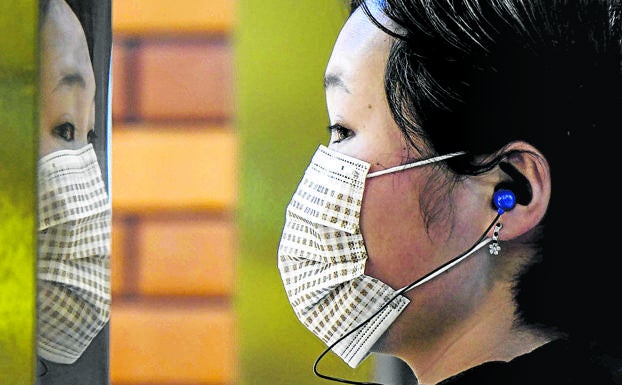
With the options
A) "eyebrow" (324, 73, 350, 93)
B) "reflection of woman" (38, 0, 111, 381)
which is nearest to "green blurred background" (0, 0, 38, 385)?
"reflection of woman" (38, 0, 111, 381)

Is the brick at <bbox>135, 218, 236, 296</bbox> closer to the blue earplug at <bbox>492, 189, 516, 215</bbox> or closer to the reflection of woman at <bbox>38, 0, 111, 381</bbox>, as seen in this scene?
the reflection of woman at <bbox>38, 0, 111, 381</bbox>

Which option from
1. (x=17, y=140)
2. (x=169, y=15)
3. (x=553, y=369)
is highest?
(x=169, y=15)

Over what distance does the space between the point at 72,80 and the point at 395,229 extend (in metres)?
0.62

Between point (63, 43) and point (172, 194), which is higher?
point (63, 43)

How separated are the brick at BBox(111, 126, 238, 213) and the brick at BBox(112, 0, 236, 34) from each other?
0.22m

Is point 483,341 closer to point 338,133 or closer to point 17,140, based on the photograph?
point 338,133

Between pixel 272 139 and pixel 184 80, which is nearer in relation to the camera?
pixel 272 139

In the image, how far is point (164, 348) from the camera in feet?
5.63

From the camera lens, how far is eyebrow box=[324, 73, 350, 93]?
1.56 metres

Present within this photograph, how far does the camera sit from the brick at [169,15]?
164 centimetres

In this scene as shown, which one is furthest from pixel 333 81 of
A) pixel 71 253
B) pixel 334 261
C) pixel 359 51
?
pixel 71 253

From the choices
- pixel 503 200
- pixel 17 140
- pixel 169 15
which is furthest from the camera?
pixel 169 15

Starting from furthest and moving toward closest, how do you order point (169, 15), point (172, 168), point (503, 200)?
point (172, 168)
point (169, 15)
point (503, 200)

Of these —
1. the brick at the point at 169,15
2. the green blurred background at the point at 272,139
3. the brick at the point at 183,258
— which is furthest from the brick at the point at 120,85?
the green blurred background at the point at 272,139
